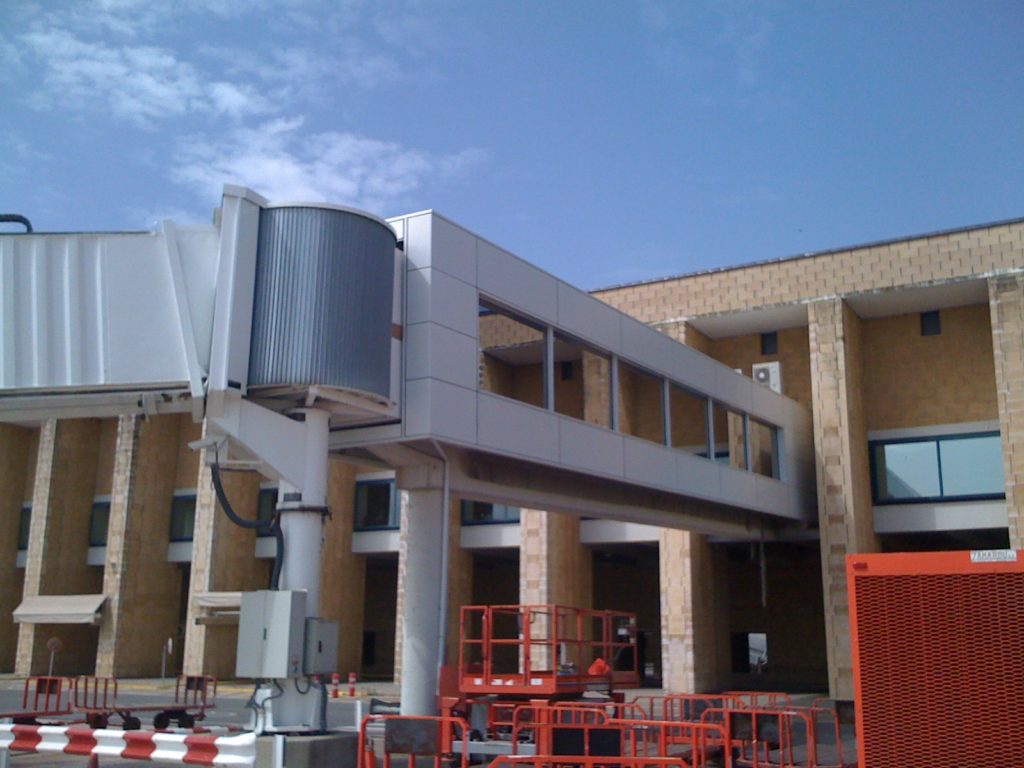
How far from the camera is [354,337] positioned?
47.0 feet

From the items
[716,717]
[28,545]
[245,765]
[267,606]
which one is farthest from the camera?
[28,545]

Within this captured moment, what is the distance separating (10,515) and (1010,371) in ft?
138

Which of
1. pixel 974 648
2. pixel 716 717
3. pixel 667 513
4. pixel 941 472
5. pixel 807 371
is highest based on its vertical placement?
pixel 807 371

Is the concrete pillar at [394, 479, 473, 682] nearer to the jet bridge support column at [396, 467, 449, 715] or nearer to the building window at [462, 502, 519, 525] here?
the building window at [462, 502, 519, 525]

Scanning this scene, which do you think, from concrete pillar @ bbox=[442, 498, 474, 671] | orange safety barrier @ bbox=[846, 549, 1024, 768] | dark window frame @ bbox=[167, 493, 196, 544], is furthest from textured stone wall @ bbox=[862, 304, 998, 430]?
dark window frame @ bbox=[167, 493, 196, 544]

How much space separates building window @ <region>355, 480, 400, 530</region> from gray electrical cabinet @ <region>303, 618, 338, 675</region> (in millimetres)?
25117

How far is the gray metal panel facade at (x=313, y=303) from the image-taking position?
45.6 ft

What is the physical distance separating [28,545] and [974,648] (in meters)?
44.5

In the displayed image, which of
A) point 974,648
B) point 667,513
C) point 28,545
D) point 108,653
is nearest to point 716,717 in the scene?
point 667,513

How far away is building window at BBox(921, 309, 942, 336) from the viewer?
33.5 meters

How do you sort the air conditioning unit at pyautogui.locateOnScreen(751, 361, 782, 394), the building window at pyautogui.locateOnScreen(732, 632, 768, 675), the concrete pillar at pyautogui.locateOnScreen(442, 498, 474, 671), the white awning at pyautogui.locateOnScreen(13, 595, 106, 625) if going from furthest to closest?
the building window at pyautogui.locateOnScreen(732, 632, 768, 675) < the white awning at pyautogui.locateOnScreen(13, 595, 106, 625) < the concrete pillar at pyautogui.locateOnScreen(442, 498, 474, 671) < the air conditioning unit at pyautogui.locateOnScreen(751, 361, 782, 394)

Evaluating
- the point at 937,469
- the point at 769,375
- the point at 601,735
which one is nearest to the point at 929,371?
the point at 937,469

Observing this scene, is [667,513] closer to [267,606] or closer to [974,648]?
[267,606]

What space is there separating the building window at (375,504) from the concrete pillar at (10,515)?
18515 mm
